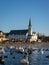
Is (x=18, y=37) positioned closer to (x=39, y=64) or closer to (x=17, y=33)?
(x=17, y=33)

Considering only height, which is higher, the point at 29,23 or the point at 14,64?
the point at 29,23

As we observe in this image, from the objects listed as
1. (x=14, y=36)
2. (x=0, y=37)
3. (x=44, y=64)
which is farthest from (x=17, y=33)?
(x=44, y=64)

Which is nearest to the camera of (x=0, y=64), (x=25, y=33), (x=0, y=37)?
(x=0, y=64)

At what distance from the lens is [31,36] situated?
166875mm

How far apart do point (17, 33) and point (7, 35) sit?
954 cm

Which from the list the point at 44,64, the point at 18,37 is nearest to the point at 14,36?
the point at 18,37

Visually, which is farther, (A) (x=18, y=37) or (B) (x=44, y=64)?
(A) (x=18, y=37)

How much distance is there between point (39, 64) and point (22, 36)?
13223cm

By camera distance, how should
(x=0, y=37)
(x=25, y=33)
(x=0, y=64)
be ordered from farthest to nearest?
(x=25, y=33) < (x=0, y=37) < (x=0, y=64)

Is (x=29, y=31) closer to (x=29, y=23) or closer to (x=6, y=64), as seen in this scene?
(x=29, y=23)

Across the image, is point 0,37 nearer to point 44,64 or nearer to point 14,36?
point 14,36

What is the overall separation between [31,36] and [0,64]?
13058cm

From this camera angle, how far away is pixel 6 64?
37344 millimetres

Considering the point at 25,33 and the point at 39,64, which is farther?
the point at 25,33
